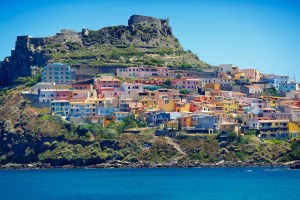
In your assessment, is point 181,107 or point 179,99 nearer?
point 181,107

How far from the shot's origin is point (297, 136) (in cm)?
7862

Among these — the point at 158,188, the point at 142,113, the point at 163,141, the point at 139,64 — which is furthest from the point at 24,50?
the point at 158,188

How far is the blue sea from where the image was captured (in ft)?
190

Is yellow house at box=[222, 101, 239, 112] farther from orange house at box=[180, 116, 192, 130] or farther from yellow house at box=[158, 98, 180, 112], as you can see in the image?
orange house at box=[180, 116, 192, 130]

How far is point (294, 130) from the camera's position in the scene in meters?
79.5

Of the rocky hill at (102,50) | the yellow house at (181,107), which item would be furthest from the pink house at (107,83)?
the yellow house at (181,107)

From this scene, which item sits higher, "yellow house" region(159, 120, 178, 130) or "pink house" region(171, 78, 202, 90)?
"pink house" region(171, 78, 202, 90)

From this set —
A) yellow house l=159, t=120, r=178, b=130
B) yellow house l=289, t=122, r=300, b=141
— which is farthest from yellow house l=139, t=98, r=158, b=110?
yellow house l=289, t=122, r=300, b=141

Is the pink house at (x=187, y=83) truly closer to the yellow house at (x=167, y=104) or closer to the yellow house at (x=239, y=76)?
the yellow house at (x=239, y=76)

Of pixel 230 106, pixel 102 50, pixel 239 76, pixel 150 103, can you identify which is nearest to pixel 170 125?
pixel 150 103

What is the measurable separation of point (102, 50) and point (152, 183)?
1476 inches

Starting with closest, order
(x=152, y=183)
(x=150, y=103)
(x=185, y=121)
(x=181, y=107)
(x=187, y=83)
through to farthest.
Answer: (x=152, y=183) < (x=185, y=121) < (x=181, y=107) < (x=150, y=103) < (x=187, y=83)

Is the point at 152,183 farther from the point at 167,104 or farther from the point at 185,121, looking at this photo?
the point at 167,104

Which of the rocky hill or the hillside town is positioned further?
the rocky hill
